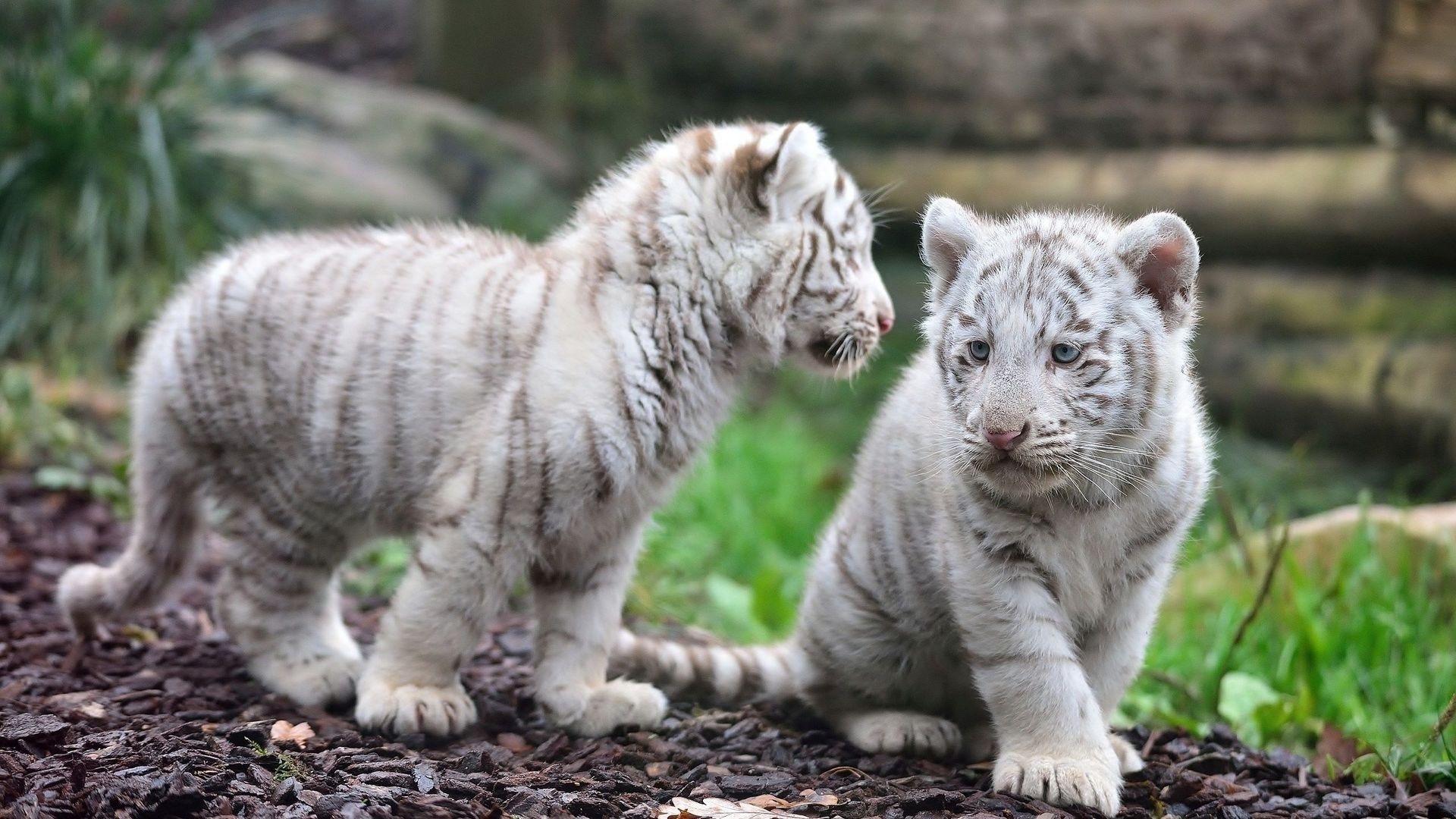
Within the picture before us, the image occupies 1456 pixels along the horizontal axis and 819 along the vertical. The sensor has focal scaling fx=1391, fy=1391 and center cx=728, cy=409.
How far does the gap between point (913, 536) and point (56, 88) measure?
6277 millimetres

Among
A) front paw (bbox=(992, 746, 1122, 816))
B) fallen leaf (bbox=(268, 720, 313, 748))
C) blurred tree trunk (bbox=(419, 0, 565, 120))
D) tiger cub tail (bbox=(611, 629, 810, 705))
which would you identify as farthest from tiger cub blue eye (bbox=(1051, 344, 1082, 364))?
blurred tree trunk (bbox=(419, 0, 565, 120))

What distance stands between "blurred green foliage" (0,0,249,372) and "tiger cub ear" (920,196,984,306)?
5166 millimetres

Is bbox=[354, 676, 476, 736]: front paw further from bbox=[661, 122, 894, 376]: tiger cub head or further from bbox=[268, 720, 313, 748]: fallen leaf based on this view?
bbox=[661, 122, 894, 376]: tiger cub head

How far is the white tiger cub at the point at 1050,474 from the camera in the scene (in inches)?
132

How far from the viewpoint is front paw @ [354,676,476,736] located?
366 cm

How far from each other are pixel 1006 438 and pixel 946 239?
685 millimetres

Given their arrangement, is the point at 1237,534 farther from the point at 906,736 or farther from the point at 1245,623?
the point at 906,736

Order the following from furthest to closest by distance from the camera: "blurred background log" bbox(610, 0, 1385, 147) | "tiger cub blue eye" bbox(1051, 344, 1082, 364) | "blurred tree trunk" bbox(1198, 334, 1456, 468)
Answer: "blurred background log" bbox(610, 0, 1385, 147) < "blurred tree trunk" bbox(1198, 334, 1456, 468) < "tiger cub blue eye" bbox(1051, 344, 1082, 364)

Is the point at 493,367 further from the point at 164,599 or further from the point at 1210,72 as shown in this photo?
the point at 1210,72

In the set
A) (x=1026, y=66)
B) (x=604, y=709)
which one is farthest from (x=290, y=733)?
(x=1026, y=66)

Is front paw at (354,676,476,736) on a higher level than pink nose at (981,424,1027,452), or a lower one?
lower

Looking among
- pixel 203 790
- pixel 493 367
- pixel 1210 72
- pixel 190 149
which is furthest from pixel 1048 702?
pixel 190 149

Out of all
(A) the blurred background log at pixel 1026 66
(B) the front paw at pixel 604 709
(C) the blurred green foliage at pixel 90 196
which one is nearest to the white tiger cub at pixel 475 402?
(B) the front paw at pixel 604 709

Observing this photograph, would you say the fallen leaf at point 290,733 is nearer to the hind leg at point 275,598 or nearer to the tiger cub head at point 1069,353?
the hind leg at point 275,598
